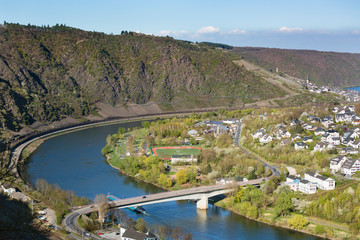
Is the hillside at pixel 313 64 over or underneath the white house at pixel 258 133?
over

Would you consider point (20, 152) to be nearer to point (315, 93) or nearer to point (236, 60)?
point (315, 93)

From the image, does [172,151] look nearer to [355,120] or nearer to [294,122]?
[294,122]

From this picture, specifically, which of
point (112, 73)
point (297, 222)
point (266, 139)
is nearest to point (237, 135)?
point (266, 139)

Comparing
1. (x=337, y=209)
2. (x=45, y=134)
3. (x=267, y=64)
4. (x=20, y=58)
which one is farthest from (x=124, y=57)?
(x=337, y=209)

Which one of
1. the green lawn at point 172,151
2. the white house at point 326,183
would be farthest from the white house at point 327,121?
the white house at point 326,183

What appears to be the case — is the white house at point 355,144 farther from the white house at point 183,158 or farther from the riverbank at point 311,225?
the riverbank at point 311,225

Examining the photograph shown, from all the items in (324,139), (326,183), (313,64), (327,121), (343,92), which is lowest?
(326,183)
